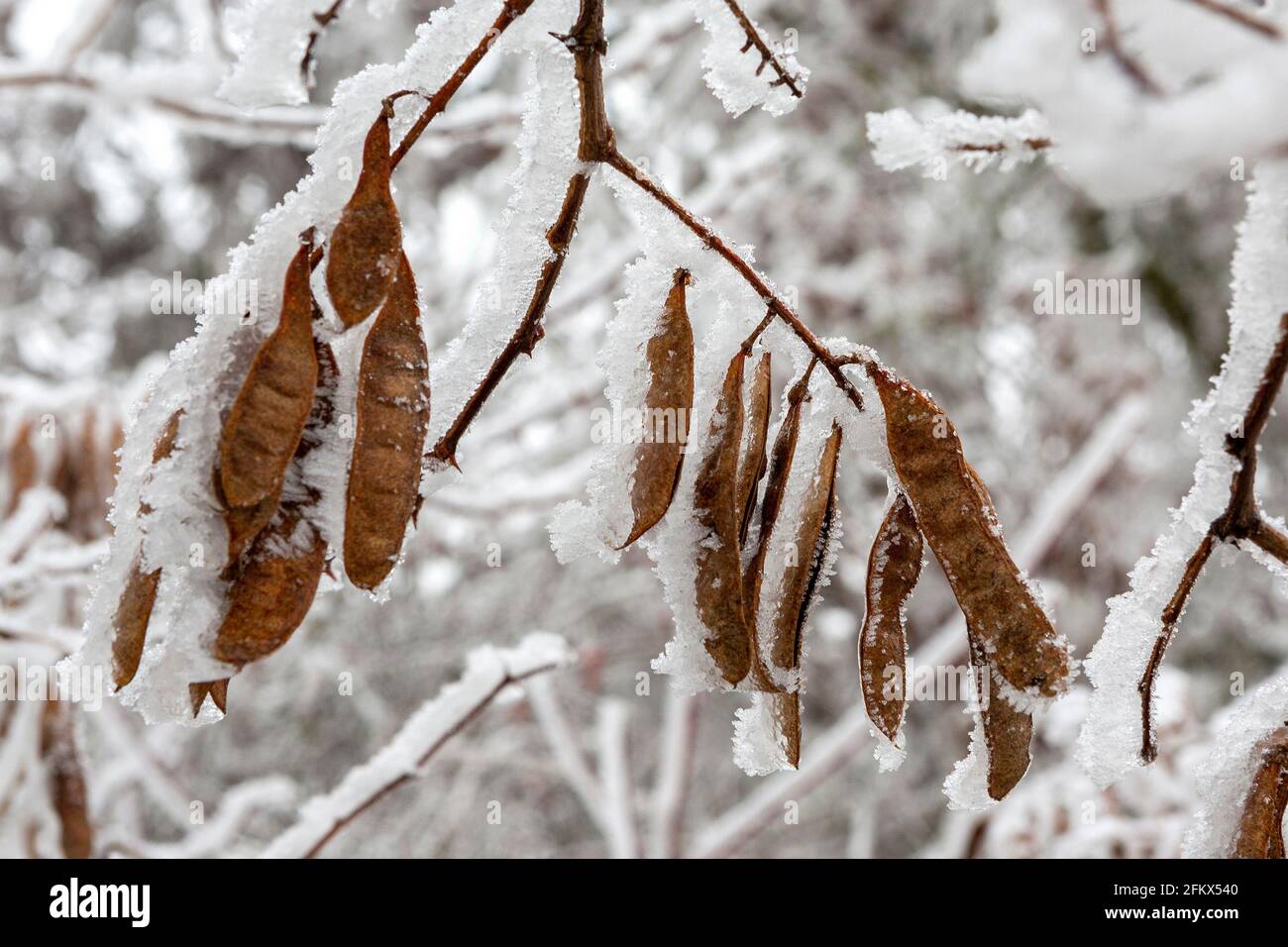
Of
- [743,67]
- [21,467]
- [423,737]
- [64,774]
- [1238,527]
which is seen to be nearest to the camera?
[1238,527]

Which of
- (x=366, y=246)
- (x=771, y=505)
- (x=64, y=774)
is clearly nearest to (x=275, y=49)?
(x=366, y=246)

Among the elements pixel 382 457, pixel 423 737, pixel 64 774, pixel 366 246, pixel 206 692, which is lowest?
pixel 64 774

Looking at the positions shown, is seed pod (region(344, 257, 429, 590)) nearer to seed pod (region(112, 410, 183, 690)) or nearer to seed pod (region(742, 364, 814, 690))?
seed pod (region(112, 410, 183, 690))

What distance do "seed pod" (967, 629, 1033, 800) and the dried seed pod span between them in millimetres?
138

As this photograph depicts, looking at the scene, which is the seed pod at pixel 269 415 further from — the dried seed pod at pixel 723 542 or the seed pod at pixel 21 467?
the seed pod at pixel 21 467

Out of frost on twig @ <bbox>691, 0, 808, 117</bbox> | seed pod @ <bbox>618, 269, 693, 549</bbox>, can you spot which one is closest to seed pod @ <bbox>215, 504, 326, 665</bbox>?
seed pod @ <bbox>618, 269, 693, 549</bbox>

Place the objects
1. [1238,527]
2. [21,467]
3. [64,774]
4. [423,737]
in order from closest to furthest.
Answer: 1. [1238,527]
2. [423,737]
3. [64,774]
4. [21,467]

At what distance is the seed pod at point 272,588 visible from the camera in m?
0.51

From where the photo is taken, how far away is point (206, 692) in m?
0.54

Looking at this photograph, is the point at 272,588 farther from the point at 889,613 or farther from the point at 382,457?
the point at 889,613

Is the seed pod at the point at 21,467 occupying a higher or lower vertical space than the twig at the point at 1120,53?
lower

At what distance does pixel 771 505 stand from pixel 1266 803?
38 centimetres

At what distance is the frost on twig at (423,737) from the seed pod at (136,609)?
1.68 feet

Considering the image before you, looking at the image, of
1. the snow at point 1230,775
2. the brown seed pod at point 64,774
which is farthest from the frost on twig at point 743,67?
the brown seed pod at point 64,774
